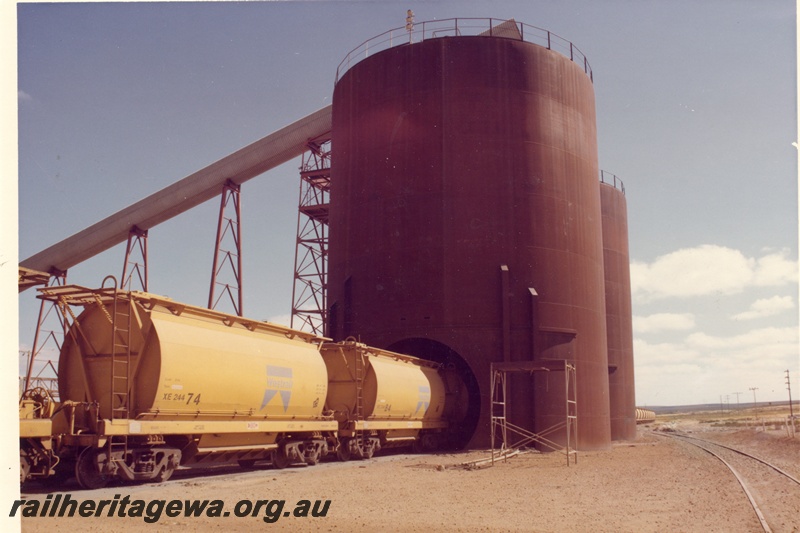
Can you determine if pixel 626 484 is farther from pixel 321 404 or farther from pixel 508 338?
pixel 508 338

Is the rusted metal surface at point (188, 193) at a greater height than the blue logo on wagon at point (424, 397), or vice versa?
the rusted metal surface at point (188, 193)

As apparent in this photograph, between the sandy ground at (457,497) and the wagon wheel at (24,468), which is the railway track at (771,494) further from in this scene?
the wagon wheel at (24,468)

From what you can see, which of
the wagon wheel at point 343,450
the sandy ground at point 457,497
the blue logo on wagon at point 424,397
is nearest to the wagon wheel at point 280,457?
the sandy ground at point 457,497

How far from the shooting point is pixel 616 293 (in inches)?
1940

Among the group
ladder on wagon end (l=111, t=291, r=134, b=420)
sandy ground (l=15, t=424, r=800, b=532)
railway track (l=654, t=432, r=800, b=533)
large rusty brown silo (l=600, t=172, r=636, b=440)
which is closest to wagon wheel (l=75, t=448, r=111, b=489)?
sandy ground (l=15, t=424, r=800, b=532)

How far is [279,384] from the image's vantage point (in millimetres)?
19109

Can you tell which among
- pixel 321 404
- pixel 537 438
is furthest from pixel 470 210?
pixel 321 404

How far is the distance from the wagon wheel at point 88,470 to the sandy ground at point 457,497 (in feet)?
1.00

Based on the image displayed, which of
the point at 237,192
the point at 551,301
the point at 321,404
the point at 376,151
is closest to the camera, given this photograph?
the point at 321,404

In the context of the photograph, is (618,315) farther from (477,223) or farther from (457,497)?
(457,497)

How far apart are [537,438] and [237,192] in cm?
2079

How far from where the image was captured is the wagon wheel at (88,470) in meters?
14.6

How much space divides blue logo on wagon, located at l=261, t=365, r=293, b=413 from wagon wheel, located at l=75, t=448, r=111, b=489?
15.1ft

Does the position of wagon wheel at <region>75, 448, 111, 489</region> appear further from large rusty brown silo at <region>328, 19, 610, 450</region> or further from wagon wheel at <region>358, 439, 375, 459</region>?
large rusty brown silo at <region>328, 19, 610, 450</region>
